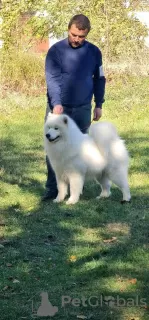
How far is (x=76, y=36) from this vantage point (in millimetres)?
7914

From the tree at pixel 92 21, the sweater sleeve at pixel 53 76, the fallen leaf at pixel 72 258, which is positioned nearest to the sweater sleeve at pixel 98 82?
the sweater sleeve at pixel 53 76

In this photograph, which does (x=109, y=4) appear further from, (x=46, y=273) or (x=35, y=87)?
(x=46, y=273)

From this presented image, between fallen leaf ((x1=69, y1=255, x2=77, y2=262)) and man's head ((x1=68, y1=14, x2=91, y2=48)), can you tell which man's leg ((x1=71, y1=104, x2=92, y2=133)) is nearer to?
man's head ((x1=68, y1=14, x2=91, y2=48))

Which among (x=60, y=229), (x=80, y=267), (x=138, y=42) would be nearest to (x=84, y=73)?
(x=60, y=229)

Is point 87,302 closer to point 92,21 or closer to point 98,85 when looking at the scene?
point 98,85

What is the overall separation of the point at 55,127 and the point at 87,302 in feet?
10.7

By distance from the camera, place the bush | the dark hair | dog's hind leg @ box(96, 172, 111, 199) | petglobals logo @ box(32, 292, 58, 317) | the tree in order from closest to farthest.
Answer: petglobals logo @ box(32, 292, 58, 317) < the dark hair < dog's hind leg @ box(96, 172, 111, 199) < the bush < the tree

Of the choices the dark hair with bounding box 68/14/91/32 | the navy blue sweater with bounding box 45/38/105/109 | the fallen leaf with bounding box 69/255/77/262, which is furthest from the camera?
the navy blue sweater with bounding box 45/38/105/109

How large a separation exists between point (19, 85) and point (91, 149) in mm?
10757

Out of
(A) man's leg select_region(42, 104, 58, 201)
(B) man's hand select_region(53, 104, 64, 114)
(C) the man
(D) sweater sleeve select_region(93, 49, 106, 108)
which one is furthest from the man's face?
(A) man's leg select_region(42, 104, 58, 201)

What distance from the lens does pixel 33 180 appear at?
989 cm

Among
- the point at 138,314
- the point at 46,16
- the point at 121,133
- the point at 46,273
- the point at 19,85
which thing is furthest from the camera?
the point at 46,16

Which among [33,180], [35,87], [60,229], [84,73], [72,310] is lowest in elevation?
[35,87]

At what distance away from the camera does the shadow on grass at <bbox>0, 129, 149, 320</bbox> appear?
5.06 metres
